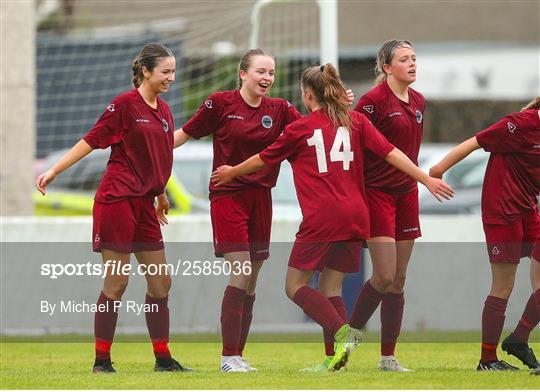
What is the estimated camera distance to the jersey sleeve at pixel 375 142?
8.76 meters

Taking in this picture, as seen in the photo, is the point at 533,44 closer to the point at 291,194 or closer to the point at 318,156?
the point at 291,194

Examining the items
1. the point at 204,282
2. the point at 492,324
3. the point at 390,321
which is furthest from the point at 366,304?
the point at 204,282

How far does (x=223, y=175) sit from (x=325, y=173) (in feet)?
2.13

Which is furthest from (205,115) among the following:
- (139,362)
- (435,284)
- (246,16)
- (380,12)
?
(380,12)

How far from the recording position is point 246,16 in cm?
1602

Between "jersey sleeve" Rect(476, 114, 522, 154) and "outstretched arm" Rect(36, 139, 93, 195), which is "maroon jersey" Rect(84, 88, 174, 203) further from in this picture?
"jersey sleeve" Rect(476, 114, 522, 154)

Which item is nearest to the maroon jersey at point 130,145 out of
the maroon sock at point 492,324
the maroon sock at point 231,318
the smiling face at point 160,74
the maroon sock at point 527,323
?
the smiling face at point 160,74

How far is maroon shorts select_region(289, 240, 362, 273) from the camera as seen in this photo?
28.8 feet

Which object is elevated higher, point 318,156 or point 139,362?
point 318,156

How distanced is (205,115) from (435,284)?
4.81 m

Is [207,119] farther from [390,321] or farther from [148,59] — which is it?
[390,321]

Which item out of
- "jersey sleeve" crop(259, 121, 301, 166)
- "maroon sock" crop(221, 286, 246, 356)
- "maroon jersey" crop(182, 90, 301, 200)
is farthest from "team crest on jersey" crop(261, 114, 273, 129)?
"maroon sock" crop(221, 286, 246, 356)

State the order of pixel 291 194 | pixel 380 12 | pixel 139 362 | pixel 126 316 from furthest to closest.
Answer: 1. pixel 380 12
2. pixel 291 194
3. pixel 126 316
4. pixel 139 362

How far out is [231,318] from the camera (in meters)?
9.00
